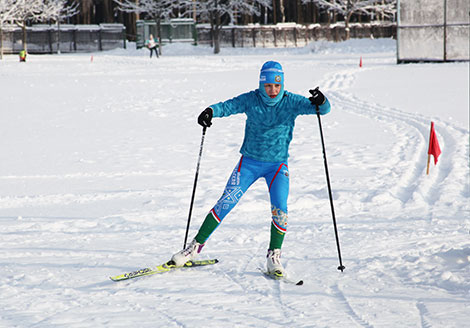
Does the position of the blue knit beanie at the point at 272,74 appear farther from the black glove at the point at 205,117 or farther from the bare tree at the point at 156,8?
the bare tree at the point at 156,8

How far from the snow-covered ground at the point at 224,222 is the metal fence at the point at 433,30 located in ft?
46.5

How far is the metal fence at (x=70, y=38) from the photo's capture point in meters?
50.2

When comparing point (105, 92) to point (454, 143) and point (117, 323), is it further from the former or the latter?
point (117, 323)

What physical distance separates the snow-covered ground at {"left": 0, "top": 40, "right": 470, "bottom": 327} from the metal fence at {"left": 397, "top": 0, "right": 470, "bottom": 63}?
46.5 feet

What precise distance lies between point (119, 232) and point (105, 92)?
13.8m

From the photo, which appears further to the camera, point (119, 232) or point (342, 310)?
point (119, 232)

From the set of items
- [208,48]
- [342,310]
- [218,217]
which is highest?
[208,48]

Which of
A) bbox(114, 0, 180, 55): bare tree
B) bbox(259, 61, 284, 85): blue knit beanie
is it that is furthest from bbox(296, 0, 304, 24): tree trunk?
bbox(259, 61, 284, 85): blue knit beanie

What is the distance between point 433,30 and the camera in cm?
2881

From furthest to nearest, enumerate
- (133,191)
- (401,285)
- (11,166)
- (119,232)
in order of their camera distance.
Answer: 1. (11,166)
2. (133,191)
3. (119,232)
4. (401,285)

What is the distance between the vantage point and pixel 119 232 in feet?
20.3

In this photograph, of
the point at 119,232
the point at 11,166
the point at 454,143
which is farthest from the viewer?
the point at 454,143

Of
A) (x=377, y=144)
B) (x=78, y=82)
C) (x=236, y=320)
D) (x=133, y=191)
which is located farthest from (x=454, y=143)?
(x=78, y=82)

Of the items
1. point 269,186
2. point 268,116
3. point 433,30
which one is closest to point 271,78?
point 268,116
